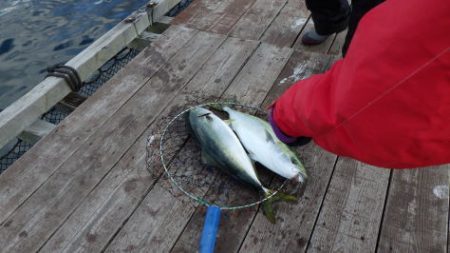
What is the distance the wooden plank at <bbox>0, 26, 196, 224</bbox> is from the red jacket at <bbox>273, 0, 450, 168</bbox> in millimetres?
2130

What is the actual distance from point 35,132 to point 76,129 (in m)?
0.39

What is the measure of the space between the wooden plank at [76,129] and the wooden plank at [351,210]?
195cm

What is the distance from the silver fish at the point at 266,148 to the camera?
2443 mm

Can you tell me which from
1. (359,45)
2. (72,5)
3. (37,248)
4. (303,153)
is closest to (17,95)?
(72,5)

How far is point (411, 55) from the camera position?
112 centimetres

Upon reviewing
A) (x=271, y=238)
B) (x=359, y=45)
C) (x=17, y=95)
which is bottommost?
(x=17, y=95)

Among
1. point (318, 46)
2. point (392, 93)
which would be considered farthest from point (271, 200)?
point (318, 46)

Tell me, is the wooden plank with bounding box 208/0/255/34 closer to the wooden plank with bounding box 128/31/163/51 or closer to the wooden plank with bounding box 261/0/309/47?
the wooden plank with bounding box 261/0/309/47

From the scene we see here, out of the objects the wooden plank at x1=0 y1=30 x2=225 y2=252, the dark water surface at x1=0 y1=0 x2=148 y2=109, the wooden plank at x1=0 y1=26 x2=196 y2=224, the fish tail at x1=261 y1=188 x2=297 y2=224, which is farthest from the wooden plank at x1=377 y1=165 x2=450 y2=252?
the dark water surface at x1=0 y1=0 x2=148 y2=109

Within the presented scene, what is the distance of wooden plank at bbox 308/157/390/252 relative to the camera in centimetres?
222

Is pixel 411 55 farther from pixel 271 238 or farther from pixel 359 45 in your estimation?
pixel 271 238

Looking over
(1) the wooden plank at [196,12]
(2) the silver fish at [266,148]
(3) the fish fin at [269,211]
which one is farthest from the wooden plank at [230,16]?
(3) the fish fin at [269,211]

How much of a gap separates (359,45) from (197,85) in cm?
224

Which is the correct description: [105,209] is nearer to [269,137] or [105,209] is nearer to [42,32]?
[269,137]
